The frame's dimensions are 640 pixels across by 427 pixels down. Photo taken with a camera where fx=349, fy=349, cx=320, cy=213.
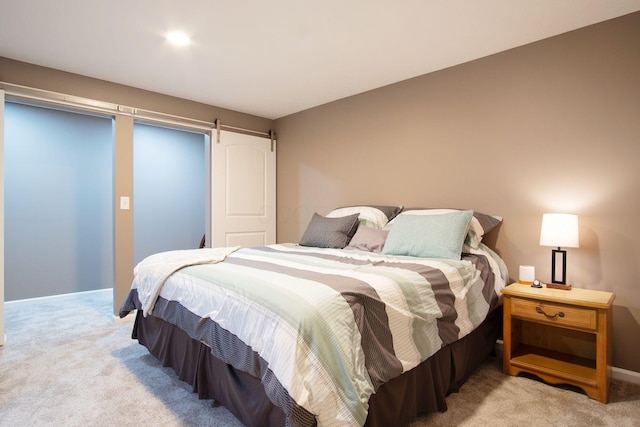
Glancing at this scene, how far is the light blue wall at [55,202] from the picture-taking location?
12.4ft

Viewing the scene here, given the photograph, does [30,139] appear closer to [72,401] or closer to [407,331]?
[72,401]

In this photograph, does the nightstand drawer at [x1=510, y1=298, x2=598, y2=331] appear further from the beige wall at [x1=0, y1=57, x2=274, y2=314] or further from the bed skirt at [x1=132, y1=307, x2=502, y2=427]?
the beige wall at [x1=0, y1=57, x2=274, y2=314]

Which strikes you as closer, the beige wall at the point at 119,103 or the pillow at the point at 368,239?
the pillow at the point at 368,239

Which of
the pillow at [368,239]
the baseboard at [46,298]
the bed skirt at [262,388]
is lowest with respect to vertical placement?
Result: the baseboard at [46,298]

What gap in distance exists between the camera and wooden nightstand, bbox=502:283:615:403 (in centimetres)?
188

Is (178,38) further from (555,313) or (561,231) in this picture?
(555,313)

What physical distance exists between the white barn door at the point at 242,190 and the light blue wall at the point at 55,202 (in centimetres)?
151

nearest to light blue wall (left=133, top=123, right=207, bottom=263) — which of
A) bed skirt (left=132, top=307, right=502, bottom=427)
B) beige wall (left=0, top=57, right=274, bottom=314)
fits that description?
beige wall (left=0, top=57, right=274, bottom=314)

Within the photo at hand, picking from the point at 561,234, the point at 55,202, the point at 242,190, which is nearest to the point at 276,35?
the point at 242,190

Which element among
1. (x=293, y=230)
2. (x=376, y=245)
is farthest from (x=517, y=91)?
(x=293, y=230)

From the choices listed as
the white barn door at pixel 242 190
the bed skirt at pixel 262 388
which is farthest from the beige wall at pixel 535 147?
the white barn door at pixel 242 190

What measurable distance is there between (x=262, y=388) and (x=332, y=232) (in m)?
1.68

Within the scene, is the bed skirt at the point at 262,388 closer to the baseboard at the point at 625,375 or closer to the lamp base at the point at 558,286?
the lamp base at the point at 558,286

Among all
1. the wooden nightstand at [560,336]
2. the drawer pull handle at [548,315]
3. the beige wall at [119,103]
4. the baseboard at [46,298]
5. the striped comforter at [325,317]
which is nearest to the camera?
the striped comforter at [325,317]
